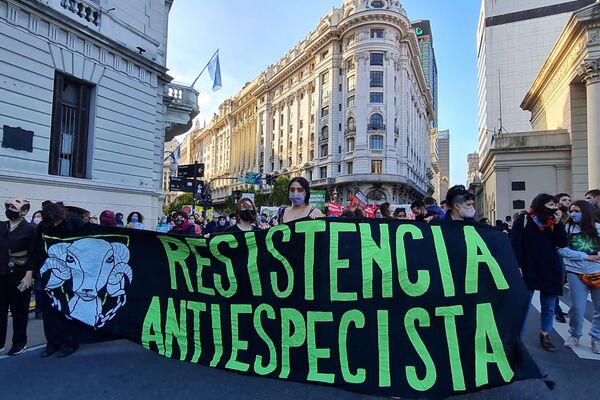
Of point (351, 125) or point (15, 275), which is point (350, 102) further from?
point (15, 275)

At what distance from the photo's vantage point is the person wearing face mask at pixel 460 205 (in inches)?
170

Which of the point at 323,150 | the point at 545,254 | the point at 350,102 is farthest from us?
the point at 323,150

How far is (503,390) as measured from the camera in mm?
3744

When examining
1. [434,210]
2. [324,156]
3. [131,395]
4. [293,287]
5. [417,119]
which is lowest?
[131,395]

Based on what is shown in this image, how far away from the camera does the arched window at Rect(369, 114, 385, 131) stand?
56.6 metres

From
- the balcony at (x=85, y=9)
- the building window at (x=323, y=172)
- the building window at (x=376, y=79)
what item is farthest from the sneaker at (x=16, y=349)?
the building window at (x=323, y=172)

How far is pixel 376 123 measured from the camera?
5700cm

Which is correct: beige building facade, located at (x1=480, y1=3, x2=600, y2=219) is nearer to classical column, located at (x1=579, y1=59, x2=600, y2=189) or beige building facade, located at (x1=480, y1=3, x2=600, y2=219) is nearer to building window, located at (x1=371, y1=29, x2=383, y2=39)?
classical column, located at (x1=579, y1=59, x2=600, y2=189)

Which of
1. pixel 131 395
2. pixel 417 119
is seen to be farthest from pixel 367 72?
pixel 131 395

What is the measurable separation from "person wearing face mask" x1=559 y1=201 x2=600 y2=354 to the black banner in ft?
7.08

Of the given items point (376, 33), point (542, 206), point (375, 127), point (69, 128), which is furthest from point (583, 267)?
point (376, 33)

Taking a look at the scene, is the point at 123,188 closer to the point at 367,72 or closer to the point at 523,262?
the point at 523,262

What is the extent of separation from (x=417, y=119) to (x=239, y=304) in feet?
262

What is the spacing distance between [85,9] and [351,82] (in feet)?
163
